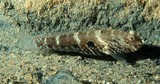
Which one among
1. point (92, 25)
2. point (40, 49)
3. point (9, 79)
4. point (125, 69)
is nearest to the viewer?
point (9, 79)

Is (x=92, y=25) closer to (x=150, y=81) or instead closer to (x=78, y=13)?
(x=78, y=13)

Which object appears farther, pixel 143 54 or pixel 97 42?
pixel 143 54

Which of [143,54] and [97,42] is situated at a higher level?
[97,42]

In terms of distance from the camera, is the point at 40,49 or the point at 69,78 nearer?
the point at 69,78

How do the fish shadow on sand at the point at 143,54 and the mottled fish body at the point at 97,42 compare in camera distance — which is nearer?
the mottled fish body at the point at 97,42

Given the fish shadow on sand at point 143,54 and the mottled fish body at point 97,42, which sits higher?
the mottled fish body at point 97,42

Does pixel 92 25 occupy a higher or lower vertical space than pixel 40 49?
higher

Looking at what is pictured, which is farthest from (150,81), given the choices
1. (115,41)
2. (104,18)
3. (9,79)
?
(9,79)

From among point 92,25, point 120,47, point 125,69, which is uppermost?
point 92,25

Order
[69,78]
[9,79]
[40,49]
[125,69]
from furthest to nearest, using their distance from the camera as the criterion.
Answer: [40,49] < [125,69] < [9,79] < [69,78]

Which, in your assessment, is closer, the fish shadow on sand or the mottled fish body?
the mottled fish body

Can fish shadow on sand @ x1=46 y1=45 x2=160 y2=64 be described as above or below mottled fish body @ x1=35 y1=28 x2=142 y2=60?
below
